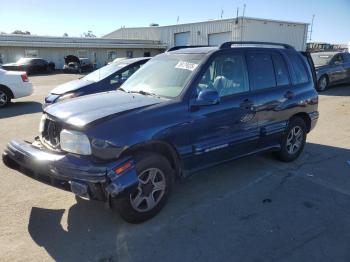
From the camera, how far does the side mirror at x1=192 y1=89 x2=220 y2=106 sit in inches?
151

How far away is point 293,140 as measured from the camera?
5664 mm

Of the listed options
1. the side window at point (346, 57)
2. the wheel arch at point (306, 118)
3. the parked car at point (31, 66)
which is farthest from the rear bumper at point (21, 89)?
the parked car at point (31, 66)

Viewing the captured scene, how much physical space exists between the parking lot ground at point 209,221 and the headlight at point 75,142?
2.88 feet

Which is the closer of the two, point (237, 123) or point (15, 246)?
point (15, 246)

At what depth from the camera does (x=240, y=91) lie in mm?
4539

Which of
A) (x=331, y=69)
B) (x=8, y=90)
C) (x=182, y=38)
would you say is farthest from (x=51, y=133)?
(x=182, y=38)

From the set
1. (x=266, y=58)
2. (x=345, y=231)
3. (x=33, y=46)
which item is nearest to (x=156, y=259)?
(x=345, y=231)

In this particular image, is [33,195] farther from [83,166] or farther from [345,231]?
[345,231]

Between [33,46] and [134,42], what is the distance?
11.4 m

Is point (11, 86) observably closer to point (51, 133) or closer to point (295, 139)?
point (51, 133)

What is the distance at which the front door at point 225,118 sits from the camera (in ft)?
13.3

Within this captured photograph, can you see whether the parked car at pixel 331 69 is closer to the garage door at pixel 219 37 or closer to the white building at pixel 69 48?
the garage door at pixel 219 37

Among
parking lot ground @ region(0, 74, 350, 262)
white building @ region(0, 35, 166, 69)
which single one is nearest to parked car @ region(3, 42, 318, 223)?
parking lot ground @ region(0, 74, 350, 262)

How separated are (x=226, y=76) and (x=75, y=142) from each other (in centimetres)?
214
